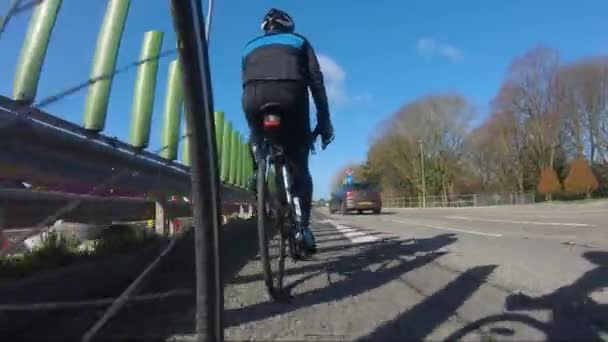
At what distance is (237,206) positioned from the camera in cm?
1897

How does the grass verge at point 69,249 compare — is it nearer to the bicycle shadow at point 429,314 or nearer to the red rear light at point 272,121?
the red rear light at point 272,121

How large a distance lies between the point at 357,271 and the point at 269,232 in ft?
3.46

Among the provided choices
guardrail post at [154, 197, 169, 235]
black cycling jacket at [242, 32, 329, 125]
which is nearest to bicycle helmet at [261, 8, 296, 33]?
black cycling jacket at [242, 32, 329, 125]

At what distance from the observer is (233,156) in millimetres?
16016

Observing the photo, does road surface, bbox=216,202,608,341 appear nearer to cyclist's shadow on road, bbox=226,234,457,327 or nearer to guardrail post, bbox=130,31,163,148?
cyclist's shadow on road, bbox=226,234,457,327

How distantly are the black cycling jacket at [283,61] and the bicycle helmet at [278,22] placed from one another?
Answer: 0.21m

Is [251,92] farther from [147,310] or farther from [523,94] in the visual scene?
[523,94]

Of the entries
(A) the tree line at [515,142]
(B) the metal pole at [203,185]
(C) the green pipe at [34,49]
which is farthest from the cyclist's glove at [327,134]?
(A) the tree line at [515,142]

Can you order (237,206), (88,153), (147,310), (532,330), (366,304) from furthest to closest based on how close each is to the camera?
(237,206) → (88,153) → (366,304) → (147,310) → (532,330)

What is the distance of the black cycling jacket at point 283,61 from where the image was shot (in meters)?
3.54

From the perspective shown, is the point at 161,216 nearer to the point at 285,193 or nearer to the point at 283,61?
the point at 285,193

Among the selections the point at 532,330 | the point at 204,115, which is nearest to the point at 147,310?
the point at 204,115

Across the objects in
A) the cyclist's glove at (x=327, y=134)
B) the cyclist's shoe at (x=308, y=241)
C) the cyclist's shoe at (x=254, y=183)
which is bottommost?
the cyclist's shoe at (x=308, y=241)

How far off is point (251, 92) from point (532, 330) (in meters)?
2.17
